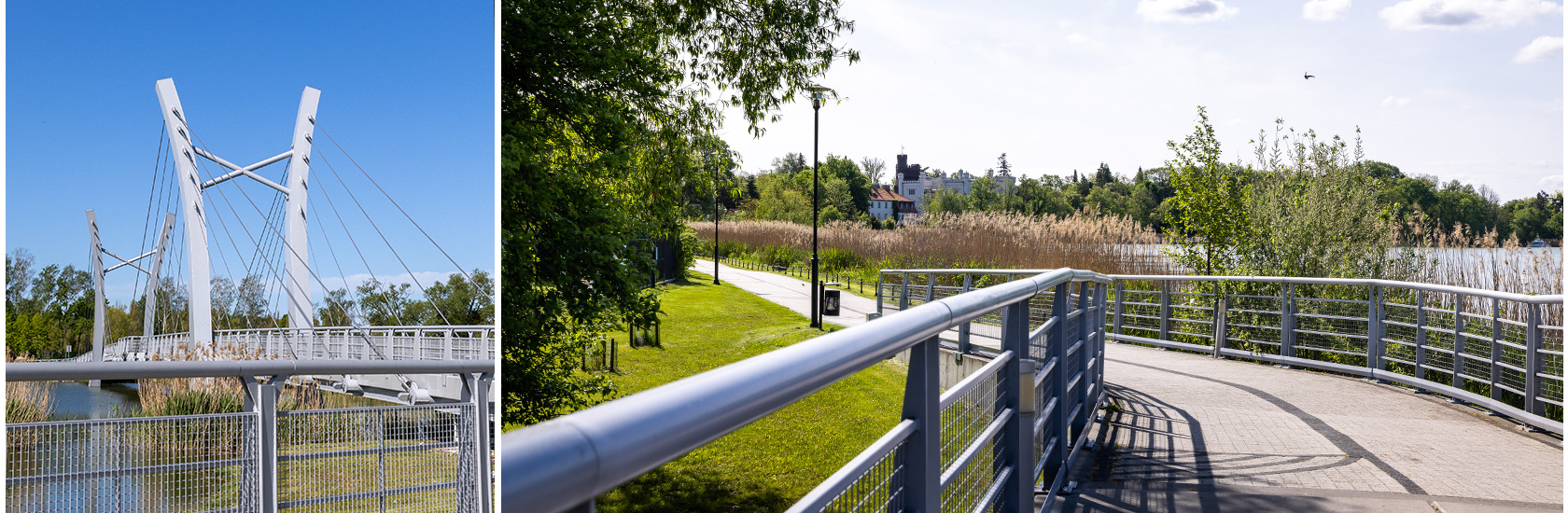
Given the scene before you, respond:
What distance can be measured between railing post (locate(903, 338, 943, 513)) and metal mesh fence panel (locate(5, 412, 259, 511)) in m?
2.06

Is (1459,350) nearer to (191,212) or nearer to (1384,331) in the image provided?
(1384,331)

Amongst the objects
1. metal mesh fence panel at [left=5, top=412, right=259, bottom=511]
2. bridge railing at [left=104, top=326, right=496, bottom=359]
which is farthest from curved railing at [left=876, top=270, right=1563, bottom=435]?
metal mesh fence panel at [left=5, top=412, right=259, bottom=511]

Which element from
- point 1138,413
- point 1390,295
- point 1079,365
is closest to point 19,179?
point 1079,365

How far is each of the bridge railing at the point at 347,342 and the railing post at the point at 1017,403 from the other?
4.90 feet

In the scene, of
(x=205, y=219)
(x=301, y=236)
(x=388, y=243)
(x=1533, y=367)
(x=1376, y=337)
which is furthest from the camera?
(x=1376, y=337)

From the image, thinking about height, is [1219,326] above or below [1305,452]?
above

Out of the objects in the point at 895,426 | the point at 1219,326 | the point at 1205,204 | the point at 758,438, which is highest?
the point at 1205,204

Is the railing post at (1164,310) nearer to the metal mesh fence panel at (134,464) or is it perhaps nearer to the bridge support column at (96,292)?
the metal mesh fence panel at (134,464)

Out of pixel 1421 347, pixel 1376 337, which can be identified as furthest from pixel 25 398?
pixel 1376 337

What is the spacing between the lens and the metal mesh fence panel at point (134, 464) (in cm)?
219

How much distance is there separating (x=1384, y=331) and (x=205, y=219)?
26.0 feet

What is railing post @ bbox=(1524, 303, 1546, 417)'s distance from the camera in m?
5.24

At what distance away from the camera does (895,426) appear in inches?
61.5

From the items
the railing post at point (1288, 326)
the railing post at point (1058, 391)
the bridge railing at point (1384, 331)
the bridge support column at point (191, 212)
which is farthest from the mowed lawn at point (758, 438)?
the railing post at point (1288, 326)
